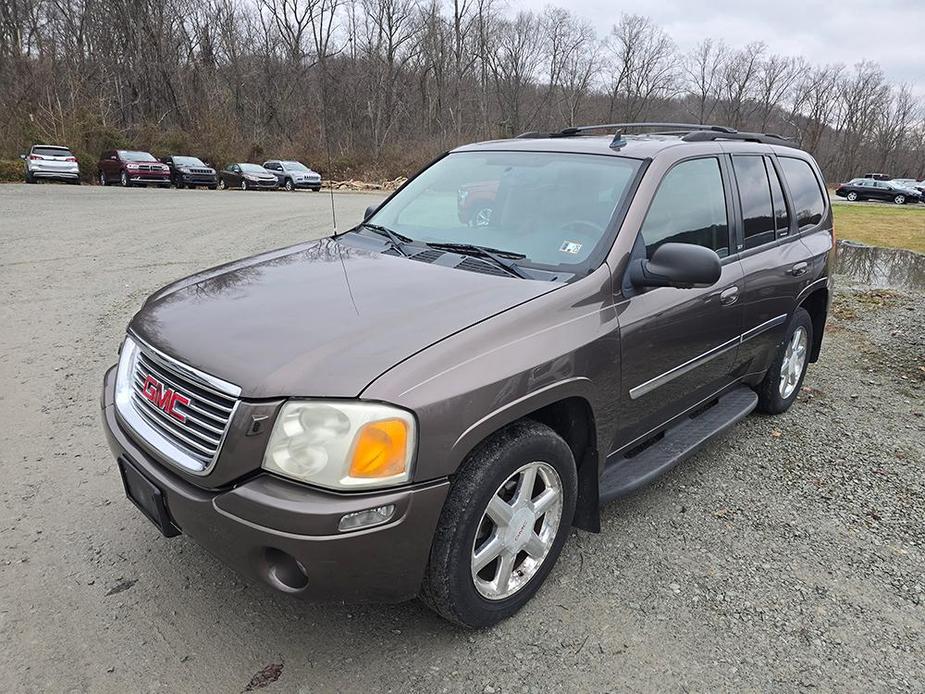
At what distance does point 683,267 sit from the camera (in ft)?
8.90

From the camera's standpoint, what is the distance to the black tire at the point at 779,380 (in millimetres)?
4465

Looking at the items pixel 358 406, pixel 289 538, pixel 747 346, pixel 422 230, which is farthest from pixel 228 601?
pixel 747 346

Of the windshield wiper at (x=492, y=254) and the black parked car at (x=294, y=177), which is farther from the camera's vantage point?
the black parked car at (x=294, y=177)

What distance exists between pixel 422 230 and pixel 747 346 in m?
2.03

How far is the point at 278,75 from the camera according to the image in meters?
50.2

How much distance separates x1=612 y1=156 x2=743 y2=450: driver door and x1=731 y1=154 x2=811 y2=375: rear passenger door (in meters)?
0.14

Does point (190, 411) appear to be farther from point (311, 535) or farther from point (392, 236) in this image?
point (392, 236)

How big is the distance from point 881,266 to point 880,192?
3441cm

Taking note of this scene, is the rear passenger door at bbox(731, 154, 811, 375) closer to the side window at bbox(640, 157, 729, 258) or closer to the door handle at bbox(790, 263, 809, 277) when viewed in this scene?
the door handle at bbox(790, 263, 809, 277)

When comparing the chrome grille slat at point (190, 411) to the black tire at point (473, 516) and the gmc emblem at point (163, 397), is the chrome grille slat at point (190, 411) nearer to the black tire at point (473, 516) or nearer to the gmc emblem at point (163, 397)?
the gmc emblem at point (163, 397)

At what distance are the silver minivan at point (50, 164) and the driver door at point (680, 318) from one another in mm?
30942

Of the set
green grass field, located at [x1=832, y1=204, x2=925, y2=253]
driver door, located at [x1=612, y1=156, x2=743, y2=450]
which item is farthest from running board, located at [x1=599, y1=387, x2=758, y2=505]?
green grass field, located at [x1=832, y1=204, x2=925, y2=253]

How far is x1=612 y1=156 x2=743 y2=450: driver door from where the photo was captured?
2934 mm

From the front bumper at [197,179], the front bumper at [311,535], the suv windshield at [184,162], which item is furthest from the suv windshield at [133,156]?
the front bumper at [311,535]
